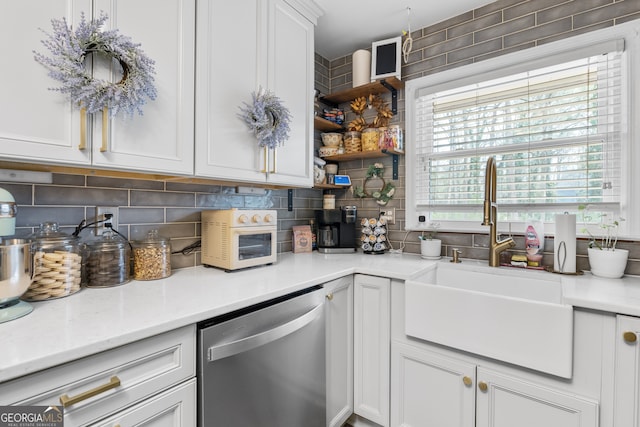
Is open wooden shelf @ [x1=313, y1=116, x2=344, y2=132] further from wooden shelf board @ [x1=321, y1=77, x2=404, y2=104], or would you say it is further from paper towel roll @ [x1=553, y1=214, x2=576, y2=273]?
paper towel roll @ [x1=553, y1=214, x2=576, y2=273]

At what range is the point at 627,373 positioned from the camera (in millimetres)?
1018

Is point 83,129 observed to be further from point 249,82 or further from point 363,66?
point 363,66

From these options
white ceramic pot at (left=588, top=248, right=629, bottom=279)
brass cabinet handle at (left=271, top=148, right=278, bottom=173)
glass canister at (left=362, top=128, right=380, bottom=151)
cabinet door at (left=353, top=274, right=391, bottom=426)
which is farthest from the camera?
glass canister at (left=362, top=128, right=380, bottom=151)

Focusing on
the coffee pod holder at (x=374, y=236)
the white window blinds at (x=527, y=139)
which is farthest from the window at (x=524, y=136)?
the coffee pod holder at (x=374, y=236)

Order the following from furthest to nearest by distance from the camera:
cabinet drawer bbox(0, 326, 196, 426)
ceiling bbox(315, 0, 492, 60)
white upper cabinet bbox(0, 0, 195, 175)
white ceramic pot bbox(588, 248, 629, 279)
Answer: ceiling bbox(315, 0, 492, 60) → white ceramic pot bbox(588, 248, 629, 279) → white upper cabinet bbox(0, 0, 195, 175) → cabinet drawer bbox(0, 326, 196, 426)

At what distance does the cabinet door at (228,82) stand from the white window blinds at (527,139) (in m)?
1.20

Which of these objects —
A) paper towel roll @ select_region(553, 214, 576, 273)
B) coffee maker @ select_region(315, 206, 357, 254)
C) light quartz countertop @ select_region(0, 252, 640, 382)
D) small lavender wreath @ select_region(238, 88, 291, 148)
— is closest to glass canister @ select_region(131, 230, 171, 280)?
light quartz countertop @ select_region(0, 252, 640, 382)

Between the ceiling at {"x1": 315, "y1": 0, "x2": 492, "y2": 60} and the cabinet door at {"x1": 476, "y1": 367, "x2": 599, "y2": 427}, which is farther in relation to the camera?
the ceiling at {"x1": 315, "y1": 0, "x2": 492, "y2": 60}

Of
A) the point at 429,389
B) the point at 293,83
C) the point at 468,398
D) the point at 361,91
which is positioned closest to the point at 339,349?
the point at 429,389

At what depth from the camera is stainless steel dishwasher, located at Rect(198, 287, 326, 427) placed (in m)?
0.95

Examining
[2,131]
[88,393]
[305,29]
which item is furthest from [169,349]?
[305,29]

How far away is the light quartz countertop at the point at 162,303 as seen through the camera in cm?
68

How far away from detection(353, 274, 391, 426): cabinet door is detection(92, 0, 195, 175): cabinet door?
3.50 feet

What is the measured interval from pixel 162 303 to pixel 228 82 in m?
1.02
